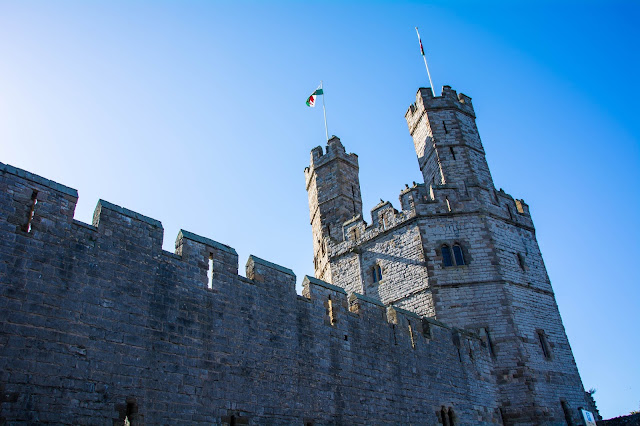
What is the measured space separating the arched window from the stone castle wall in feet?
16.4

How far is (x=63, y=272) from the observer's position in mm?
7039

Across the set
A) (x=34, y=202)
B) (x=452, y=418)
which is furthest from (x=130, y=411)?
(x=452, y=418)

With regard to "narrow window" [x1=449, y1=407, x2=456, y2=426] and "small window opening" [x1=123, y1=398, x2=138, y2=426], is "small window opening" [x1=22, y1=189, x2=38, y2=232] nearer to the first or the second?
"small window opening" [x1=123, y1=398, x2=138, y2=426]

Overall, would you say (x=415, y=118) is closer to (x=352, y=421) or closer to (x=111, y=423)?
(x=352, y=421)

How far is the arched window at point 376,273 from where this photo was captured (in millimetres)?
16594

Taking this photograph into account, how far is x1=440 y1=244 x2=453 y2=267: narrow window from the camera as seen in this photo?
607 inches

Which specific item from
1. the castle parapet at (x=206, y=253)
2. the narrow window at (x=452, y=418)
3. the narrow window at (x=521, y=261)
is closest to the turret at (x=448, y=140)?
the narrow window at (x=521, y=261)

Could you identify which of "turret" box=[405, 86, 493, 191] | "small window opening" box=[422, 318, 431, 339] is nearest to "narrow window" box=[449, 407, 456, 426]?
"small window opening" box=[422, 318, 431, 339]

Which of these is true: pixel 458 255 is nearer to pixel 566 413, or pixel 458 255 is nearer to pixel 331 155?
pixel 566 413

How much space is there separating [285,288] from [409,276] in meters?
6.61

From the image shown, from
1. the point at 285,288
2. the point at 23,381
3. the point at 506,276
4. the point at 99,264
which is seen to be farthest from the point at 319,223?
the point at 23,381

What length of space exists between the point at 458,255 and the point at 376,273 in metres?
2.69

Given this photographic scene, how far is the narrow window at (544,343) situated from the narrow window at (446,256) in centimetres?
312

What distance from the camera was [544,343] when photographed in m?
14.7
